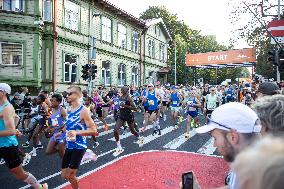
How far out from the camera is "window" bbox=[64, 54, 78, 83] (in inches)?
992

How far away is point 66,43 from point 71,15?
2386 mm

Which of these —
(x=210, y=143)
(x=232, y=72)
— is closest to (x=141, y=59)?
(x=210, y=143)

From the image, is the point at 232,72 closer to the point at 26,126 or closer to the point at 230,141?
the point at 26,126

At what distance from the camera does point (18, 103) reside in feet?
55.3

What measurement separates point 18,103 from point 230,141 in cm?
1586

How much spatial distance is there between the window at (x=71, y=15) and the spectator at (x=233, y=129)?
24.0 m

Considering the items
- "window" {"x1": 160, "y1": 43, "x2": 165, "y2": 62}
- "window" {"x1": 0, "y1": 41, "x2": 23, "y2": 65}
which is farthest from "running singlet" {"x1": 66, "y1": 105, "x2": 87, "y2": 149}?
"window" {"x1": 160, "y1": 43, "x2": 165, "y2": 62}

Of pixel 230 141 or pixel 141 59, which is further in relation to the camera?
pixel 141 59

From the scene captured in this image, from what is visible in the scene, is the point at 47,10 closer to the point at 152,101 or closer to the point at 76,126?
the point at 152,101

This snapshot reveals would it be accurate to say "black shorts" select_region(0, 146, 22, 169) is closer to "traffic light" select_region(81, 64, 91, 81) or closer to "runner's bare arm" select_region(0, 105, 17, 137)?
"runner's bare arm" select_region(0, 105, 17, 137)

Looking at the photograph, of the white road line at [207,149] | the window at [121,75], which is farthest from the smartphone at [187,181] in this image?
the window at [121,75]

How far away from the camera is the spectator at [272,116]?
2785mm

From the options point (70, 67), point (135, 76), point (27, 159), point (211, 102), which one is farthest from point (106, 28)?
point (27, 159)

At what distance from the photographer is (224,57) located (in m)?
35.9
